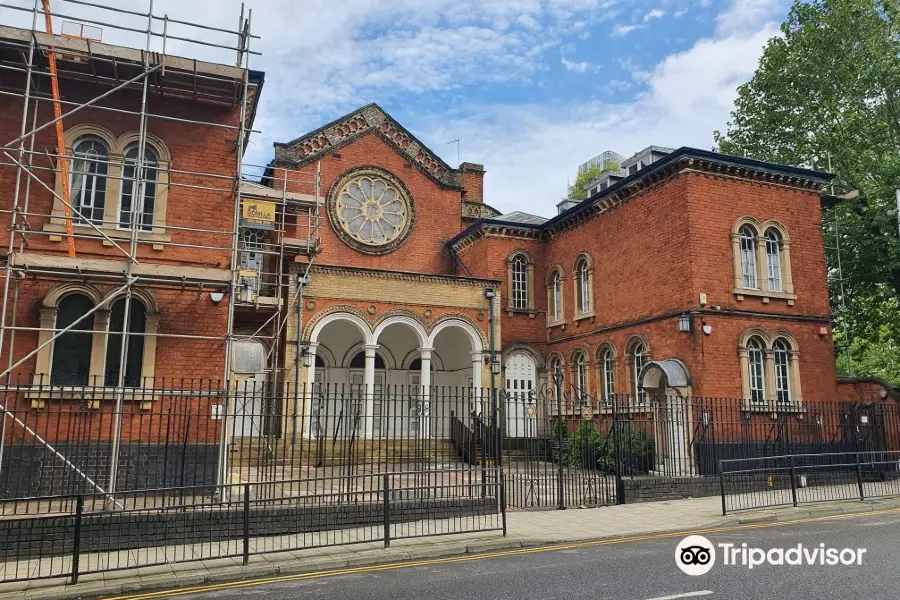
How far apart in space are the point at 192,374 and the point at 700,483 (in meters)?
11.5

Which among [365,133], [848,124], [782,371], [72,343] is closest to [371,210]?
[365,133]

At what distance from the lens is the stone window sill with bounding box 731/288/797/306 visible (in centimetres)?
1940

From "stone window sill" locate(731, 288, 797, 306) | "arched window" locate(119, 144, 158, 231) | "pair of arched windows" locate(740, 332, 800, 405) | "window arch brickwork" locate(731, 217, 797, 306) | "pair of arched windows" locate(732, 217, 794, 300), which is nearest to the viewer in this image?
"arched window" locate(119, 144, 158, 231)

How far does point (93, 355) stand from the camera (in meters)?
13.8

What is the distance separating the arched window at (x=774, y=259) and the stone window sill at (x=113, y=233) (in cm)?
1680

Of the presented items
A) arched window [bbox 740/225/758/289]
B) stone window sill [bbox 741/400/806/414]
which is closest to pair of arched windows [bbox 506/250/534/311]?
arched window [bbox 740/225/758/289]

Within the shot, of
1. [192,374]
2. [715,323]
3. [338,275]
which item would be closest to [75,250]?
[192,374]

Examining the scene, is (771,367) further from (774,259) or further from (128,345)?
(128,345)

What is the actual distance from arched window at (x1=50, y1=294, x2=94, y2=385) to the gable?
13674 mm

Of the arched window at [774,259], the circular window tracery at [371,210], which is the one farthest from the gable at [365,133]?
the arched window at [774,259]

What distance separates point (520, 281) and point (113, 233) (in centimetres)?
1620

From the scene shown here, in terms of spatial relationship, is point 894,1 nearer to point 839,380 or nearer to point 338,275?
point 839,380

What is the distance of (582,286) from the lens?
2480 centimetres

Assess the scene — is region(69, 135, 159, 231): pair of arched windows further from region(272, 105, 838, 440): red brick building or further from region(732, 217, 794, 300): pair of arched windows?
region(732, 217, 794, 300): pair of arched windows
